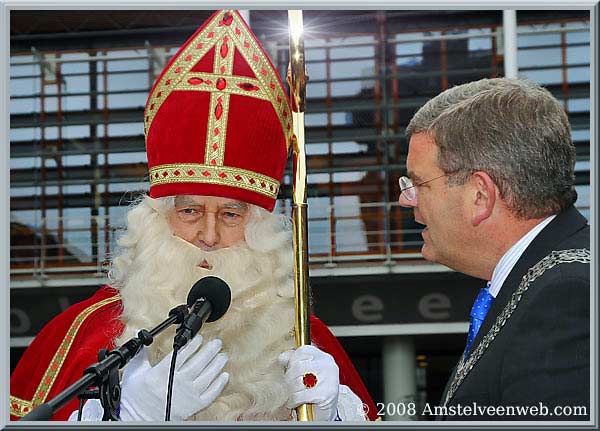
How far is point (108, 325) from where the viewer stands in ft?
12.0

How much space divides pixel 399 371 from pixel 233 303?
0.83m

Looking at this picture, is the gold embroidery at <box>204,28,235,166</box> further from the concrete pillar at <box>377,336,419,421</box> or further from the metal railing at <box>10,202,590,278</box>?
the concrete pillar at <box>377,336,419,421</box>

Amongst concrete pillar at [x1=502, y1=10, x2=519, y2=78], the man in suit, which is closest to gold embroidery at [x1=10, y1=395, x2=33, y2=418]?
the man in suit

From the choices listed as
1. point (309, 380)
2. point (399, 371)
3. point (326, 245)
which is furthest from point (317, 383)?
point (326, 245)

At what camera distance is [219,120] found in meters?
3.69

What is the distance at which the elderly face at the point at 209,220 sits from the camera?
3666 mm

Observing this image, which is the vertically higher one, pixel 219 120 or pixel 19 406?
pixel 219 120

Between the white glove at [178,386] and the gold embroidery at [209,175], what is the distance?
638 mm

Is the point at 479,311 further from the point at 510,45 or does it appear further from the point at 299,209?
the point at 510,45

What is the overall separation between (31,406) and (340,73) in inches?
97.0

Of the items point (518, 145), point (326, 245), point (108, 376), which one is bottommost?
point (108, 376)

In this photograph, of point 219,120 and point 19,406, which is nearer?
point 19,406

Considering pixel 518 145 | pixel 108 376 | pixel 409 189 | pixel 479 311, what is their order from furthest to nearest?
1. pixel 409 189
2. pixel 479 311
3. pixel 518 145
4. pixel 108 376

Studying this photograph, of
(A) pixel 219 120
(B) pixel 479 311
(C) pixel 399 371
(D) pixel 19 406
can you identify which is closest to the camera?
(B) pixel 479 311
